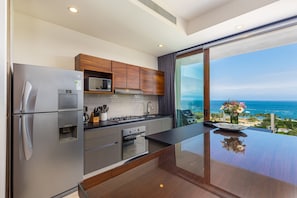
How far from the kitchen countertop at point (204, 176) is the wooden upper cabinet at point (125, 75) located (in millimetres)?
2153

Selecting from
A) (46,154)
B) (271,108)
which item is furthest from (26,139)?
(271,108)

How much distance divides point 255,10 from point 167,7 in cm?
124

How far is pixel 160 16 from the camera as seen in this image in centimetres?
217

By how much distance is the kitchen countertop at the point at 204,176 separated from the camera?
54 cm

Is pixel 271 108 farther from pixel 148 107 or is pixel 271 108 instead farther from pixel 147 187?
pixel 147 187

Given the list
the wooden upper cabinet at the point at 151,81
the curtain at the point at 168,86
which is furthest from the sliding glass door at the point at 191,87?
the wooden upper cabinet at the point at 151,81

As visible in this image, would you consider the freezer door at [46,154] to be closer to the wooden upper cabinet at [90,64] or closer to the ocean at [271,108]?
the wooden upper cabinet at [90,64]

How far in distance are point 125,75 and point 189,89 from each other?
1.70 m

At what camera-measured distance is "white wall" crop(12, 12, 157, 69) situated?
6.72ft

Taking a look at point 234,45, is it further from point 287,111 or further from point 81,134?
point 81,134

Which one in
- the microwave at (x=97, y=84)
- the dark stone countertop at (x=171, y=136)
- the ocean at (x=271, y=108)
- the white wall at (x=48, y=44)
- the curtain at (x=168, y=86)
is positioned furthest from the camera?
the curtain at (x=168, y=86)

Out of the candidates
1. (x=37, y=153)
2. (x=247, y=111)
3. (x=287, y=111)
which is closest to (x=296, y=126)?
(x=287, y=111)

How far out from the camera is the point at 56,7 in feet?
6.23

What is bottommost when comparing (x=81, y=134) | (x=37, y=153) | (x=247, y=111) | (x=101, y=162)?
(x=101, y=162)
